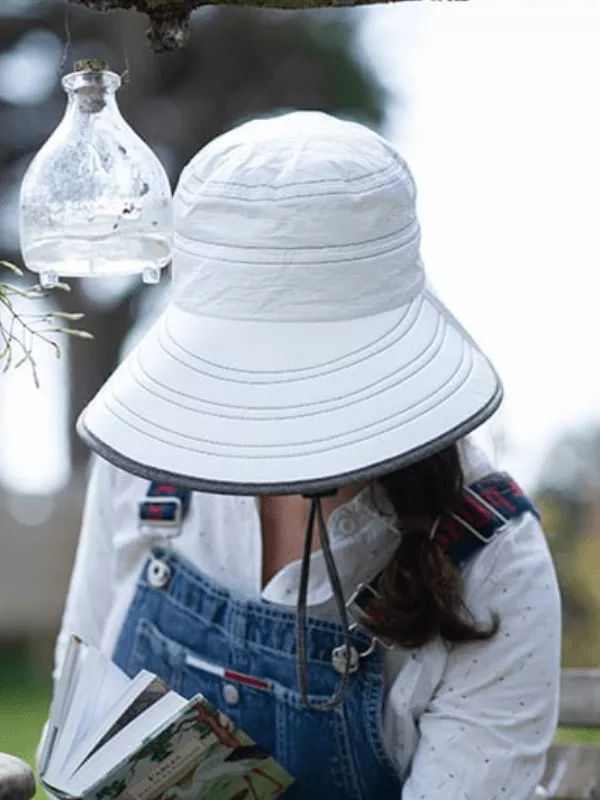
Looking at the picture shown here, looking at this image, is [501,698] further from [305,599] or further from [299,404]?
[299,404]

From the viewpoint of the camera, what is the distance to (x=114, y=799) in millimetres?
1280

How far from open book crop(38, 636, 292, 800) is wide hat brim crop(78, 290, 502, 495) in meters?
0.19

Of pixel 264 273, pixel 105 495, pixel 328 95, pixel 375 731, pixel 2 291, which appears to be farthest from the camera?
pixel 328 95

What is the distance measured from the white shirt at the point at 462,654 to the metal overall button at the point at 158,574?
2 centimetres

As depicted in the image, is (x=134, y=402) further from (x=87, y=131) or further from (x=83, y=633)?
(x=83, y=633)

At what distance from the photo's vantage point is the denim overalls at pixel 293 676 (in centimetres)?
145

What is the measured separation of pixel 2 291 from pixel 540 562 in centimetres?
58

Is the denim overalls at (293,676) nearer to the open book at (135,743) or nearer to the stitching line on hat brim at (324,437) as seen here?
the open book at (135,743)

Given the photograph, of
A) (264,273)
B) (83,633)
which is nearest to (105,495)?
(83,633)

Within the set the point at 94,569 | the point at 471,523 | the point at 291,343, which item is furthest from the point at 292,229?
the point at 94,569

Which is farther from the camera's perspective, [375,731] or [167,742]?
[375,731]

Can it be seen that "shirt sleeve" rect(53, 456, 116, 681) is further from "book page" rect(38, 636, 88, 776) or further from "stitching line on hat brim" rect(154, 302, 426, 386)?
"stitching line on hat brim" rect(154, 302, 426, 386)

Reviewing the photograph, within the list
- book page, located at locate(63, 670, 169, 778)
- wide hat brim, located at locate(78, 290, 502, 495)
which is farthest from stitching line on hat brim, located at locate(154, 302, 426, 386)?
book page, located at locate(63, 670, 169, 778)

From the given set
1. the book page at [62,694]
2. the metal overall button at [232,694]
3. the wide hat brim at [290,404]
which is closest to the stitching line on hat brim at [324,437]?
the wide hat brim at [290,404]
